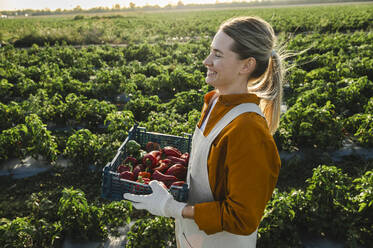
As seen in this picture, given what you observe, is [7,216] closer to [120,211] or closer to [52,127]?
[120,211]

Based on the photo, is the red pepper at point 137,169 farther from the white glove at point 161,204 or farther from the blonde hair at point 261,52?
the blonde hair at point 261,52

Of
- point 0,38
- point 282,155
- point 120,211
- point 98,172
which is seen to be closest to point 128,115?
point 98,172

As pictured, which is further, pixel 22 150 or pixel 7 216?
pixel 22 150

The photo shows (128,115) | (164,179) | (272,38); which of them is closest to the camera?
(272,38)

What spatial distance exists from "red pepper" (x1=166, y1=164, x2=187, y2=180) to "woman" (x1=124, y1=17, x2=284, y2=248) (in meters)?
0.57

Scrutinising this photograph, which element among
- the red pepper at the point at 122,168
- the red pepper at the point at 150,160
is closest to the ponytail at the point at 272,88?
the red pepper at the point at 150,160

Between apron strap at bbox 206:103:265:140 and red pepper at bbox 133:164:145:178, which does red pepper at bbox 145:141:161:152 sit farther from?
apron strap at bbox 206:103:265:140

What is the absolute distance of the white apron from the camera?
151 cm

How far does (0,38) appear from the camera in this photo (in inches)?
609

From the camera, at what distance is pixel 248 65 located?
1.52m

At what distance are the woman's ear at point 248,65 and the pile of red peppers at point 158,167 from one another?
100 cm

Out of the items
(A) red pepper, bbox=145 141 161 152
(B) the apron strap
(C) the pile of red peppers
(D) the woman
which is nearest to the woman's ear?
(D) the woman

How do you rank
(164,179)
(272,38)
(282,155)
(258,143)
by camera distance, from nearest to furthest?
(258,143) < (272,38) < (164,179) < (282,155)

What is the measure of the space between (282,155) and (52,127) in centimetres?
408
